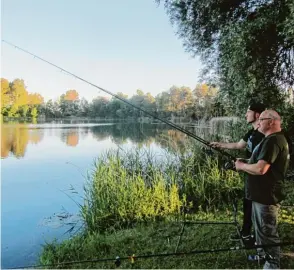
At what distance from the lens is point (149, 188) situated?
5.43m

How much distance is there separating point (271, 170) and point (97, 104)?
195 ft

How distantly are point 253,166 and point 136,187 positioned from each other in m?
3.13

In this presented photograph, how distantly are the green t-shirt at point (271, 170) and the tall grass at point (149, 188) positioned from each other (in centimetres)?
242

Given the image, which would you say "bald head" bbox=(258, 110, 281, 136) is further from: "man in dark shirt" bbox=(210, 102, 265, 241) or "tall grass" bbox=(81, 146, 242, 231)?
"tall grass" bbox=(81, 146, 242, 231)

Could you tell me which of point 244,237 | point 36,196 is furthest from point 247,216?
point 36,196

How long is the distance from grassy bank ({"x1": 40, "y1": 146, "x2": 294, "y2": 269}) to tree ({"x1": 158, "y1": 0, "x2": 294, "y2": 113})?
1905mm

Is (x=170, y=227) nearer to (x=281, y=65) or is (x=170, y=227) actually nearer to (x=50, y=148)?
(x=281, y=65)

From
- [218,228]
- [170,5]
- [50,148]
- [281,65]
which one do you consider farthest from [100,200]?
[50,148]

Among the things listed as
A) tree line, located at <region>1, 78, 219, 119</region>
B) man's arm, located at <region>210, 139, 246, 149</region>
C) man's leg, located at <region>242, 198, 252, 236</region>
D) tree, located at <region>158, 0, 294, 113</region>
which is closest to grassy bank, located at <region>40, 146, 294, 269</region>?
man's leg, located at <region>242, 198, 252, 236</region>

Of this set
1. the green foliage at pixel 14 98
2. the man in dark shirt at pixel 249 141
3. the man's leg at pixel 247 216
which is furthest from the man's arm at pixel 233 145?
the green foliage at pixel 14 98

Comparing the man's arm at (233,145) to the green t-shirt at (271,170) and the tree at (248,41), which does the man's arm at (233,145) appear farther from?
the tree at (248,41)

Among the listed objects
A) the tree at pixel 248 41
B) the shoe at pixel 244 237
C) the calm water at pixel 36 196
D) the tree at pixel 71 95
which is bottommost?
the calm water at pixel 36 196

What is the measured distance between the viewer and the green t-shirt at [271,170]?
2.27 metres

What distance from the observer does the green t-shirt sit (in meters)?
2.27
